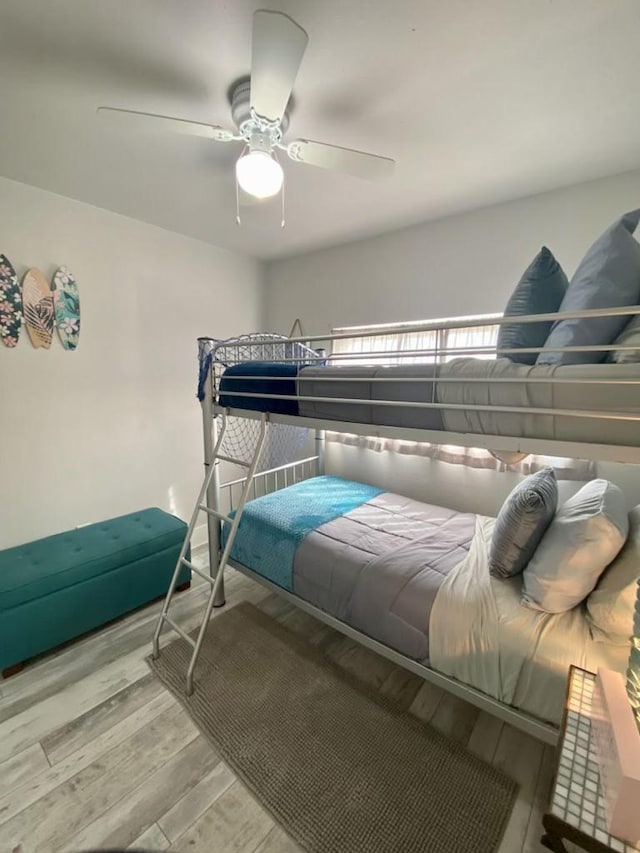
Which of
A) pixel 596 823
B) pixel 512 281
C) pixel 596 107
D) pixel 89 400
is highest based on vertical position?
pixel 596 107

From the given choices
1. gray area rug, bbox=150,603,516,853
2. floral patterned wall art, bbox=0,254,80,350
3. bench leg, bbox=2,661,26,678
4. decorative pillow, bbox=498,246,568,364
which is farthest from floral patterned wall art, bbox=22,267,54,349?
decorative pillow, bbox=498,246,568,364

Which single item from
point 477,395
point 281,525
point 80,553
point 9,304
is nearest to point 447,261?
point 477,395

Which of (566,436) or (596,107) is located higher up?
(596,107)

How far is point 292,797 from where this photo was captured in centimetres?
131

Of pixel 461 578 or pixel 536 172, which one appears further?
pixel 536 172

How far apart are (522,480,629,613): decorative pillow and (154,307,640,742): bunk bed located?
83 mm

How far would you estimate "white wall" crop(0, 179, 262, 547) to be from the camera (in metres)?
2.27

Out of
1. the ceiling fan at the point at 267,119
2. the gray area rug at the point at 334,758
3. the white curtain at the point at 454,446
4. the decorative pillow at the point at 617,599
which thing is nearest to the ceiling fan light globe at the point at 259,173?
the ceiling fan at the point at 267,119

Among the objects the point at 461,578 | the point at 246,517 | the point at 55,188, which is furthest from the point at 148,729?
the point at 55,188

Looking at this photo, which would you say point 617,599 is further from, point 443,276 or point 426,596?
point 443,276

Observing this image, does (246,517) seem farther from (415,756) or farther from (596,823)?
(596,823)

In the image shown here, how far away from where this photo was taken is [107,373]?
2670mm

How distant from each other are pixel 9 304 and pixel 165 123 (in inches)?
64.6

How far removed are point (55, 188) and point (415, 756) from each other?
12.0 feet
